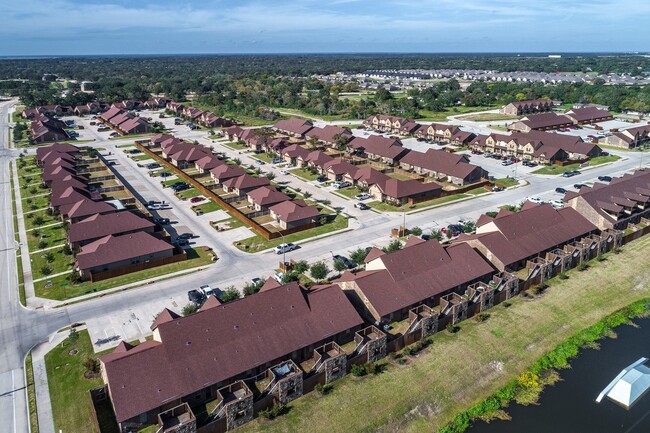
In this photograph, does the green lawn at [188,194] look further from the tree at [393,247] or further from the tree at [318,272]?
the tree at [393,247]

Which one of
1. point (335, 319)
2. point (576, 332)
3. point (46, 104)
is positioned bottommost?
point (576, 332)

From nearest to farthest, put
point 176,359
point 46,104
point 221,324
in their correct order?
point 176,359
point 221,324
point 46,104

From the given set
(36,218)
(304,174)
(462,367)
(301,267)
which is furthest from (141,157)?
(462,367)

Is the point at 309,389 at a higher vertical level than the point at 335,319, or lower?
lower

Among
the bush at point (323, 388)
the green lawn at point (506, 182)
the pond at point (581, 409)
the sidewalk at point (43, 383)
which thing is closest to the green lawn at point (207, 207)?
the sidewalk at point (43, 383)

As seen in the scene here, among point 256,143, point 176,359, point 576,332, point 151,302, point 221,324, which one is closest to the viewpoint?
point 176,359

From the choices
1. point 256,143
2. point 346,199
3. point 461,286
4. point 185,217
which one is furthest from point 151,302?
point 256,143

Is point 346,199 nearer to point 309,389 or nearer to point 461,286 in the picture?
point 461,286
